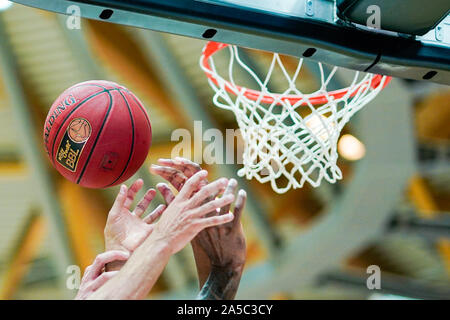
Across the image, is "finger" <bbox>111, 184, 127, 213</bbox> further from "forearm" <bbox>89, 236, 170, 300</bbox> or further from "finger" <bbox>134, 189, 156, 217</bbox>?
"forearm" <bbox>89, 236, 170, 300</bbox>

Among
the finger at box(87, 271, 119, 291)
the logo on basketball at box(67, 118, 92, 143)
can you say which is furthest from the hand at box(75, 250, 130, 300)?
the logo on basketball at box(67, 118, 92, 143)

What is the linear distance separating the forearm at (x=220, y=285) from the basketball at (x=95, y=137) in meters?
0.54

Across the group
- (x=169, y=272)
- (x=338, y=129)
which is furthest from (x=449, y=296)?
(x=338, y=129)

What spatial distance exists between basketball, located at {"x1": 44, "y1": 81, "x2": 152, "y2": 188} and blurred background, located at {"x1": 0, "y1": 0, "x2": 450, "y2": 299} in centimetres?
307

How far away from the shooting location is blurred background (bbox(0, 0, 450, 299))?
20.3 feet

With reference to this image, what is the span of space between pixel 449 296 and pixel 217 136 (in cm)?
432

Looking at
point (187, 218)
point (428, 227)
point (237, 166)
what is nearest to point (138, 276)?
point (187, 218)

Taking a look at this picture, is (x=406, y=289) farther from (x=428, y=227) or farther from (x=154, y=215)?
(x=154, y=215)

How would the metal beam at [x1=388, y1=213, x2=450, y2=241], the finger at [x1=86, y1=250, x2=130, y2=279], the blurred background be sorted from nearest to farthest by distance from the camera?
1. the finger at [x1=86, y1=250, x2=130, y2=279]
2. the blurred background
3. the metal beam at [x1=388, y1=213, x2=450, y2=241]

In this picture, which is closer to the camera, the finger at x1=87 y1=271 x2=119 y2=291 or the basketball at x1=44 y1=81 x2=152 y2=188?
the finger at x1=87 y1=271 x2=119 y2=291

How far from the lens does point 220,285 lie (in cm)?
240

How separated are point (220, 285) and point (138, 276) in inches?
16.4

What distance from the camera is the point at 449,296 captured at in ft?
30.0

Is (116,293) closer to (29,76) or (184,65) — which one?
(184,65)
